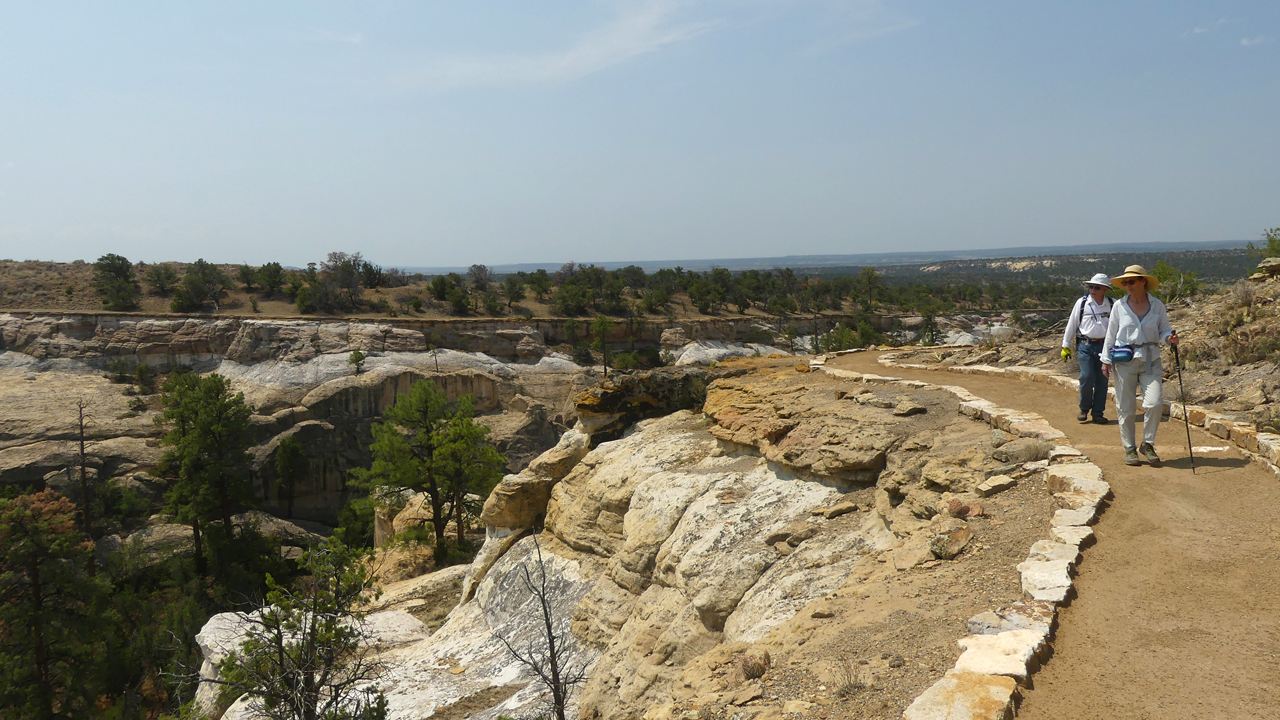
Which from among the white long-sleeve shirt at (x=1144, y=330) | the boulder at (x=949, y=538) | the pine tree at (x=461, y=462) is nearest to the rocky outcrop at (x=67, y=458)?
the pine tree at (x=461, y=462)

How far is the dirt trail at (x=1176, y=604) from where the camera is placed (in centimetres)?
346

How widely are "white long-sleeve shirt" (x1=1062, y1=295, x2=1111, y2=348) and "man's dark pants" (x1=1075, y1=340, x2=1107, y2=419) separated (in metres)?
0.13

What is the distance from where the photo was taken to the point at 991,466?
684 centimetres

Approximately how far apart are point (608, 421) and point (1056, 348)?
29.9 ft

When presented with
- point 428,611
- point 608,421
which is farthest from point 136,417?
point 608,421

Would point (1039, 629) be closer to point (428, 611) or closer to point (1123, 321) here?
point (1123, 321)

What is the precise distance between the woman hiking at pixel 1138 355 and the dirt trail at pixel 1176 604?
0.29 meters

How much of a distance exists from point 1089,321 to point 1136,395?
7.32 feet

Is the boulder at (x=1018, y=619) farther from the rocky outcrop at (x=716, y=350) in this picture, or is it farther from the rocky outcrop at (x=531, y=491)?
the rocky outcrop at (x=716, y=350)

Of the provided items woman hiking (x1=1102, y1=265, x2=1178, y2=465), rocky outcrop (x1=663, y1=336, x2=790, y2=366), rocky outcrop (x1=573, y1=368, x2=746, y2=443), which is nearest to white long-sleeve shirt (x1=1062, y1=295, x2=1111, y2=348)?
woman hiking (x1=1102, y1=265, x2=1178, y2=465)

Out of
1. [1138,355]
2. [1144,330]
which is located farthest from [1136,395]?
[1144,330]

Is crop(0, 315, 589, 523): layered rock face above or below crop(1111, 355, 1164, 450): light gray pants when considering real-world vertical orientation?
below

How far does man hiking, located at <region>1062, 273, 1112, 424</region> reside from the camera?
8.23m

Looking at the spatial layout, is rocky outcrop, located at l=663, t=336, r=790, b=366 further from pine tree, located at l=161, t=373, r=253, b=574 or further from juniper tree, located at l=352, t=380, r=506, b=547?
juniper tree, located at l=352, t=380, r=506, b=547
